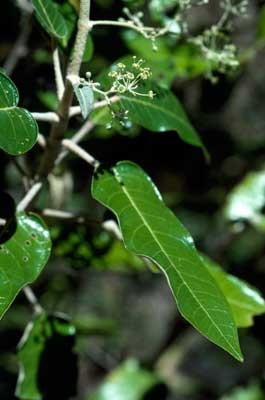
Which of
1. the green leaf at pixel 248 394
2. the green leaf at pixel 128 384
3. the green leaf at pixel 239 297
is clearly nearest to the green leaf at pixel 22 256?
the green leaf at pixel 239 297

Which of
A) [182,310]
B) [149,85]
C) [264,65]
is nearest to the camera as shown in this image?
[182,310]

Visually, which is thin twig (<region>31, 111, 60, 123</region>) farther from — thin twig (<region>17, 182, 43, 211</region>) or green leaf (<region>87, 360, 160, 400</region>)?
green leaf (<region>87, 360, 160, 400</region>)

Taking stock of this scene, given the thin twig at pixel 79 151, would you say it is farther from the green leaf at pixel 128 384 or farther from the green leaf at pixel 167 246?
the green leaf at pixel 128 384

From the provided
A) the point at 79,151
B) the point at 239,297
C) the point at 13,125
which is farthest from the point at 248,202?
the point at 13,125

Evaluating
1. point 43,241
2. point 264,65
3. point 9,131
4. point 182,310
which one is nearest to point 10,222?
point 43,241

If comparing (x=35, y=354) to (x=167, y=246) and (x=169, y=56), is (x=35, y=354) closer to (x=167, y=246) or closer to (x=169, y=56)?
(x=167, y=246)

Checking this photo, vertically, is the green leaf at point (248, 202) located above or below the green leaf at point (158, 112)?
below

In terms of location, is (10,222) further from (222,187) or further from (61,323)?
(222,187)
